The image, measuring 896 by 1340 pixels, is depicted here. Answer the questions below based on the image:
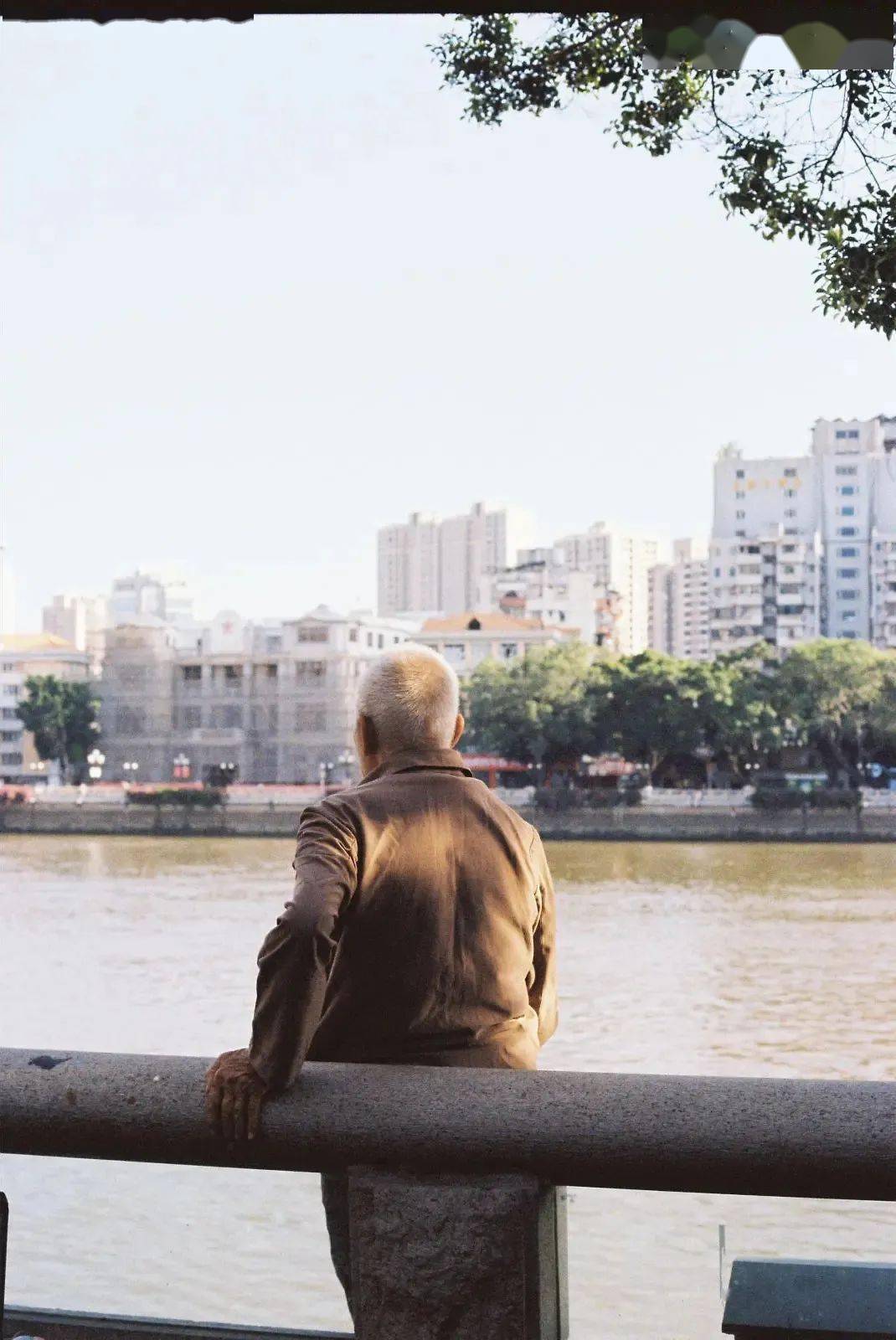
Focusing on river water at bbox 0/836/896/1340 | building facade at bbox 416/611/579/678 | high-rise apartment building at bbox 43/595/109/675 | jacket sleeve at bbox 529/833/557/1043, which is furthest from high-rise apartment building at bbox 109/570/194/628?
jacket sleeve at bbox 529/833/557/1043

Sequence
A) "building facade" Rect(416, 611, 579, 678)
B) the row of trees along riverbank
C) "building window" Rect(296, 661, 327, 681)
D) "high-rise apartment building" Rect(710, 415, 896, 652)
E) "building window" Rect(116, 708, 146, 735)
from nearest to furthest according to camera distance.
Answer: the row of trees along riverbank < "building facade" Rect(416, 611, 579, 678) < "building window" Rect(296, 661, 327, 681) < "building window" Rect(116, 708, 146, 735) < "high-rise apartment building" Rect(710, 415, 896, 652)

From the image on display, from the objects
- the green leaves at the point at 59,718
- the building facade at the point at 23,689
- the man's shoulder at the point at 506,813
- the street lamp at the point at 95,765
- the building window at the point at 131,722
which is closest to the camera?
the man's shoulder at the point at 506,813

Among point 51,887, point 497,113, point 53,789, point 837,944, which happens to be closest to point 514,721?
point 53,789

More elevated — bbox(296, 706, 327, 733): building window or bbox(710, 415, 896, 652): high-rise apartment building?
bbox(710, 415, 896, 652): high-rise apartment building

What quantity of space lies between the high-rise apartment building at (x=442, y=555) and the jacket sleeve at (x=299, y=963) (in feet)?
242

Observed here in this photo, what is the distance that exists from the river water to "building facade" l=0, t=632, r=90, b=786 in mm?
15548

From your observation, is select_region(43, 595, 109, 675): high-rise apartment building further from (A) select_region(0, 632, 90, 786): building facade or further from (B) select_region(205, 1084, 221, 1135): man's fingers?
(B) select_region(205, 1084, 221, 1135): man's fingers

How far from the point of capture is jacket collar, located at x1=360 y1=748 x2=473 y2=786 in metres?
1.46

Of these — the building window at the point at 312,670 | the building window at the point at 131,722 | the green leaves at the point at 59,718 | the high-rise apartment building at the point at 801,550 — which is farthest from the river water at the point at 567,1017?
the high-rise apartment building at the point at 801,550

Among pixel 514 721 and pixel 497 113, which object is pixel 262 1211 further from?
pixel 514 721

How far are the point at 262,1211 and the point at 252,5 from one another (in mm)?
1046

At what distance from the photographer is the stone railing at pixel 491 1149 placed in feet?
4.18

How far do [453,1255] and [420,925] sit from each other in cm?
25

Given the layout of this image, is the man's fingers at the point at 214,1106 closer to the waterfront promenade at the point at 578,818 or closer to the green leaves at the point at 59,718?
the waterfront promenade at the point at 578,818
